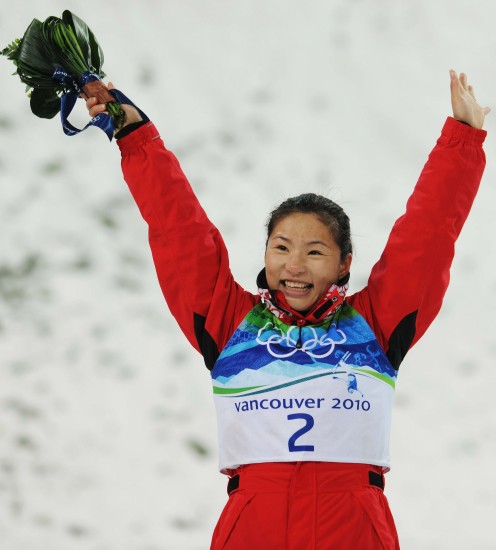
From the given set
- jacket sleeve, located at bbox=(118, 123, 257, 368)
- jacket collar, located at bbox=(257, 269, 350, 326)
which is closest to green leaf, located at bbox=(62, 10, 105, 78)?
jacket sleeve, located at bbox=(118, 123, 257, 368)

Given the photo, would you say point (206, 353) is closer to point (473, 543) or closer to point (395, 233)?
point (395, 233)

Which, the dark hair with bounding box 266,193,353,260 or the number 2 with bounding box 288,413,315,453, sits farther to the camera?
the dark hair with bounding box 266,193,353,260

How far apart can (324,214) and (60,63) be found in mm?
609

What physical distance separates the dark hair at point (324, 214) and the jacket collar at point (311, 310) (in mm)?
108

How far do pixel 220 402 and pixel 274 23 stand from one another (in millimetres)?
3088

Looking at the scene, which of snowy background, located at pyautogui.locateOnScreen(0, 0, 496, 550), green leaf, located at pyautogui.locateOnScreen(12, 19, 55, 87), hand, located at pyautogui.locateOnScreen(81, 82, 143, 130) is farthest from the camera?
snowy background, located at pyautogui.locateOnScreen(0, 0, 496, 550)

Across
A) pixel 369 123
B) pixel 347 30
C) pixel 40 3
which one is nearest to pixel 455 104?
pixel 369 123

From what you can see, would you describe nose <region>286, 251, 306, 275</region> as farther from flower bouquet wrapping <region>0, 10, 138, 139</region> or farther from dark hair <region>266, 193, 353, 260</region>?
flower bouquet wrapping <region>0, 10, 138, 139</region>

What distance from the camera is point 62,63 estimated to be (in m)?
2.20

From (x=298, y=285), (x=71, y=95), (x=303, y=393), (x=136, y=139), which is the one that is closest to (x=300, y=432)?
(x=303, y=393)

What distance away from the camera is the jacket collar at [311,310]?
2.07m

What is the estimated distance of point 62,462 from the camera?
11.0 ft

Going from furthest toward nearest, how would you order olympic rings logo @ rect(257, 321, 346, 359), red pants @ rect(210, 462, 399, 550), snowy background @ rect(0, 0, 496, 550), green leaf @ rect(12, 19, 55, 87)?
snowy background @ rect(0, 0, 496, 550) → green leaf @ rect(12, 19, 55, 87) → olympic rings logo @ rect(257, 321, 346, 359) → red pants @ rect(210, 462, 399, 550)

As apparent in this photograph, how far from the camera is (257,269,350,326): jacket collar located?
2.07 metres
